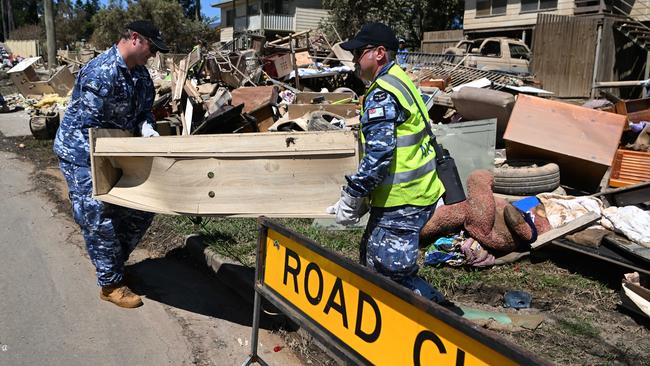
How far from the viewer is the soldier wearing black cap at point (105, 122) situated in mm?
3758

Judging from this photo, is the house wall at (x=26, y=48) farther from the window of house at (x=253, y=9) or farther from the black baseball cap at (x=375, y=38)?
the black baseball cap at (x=375, y=38)

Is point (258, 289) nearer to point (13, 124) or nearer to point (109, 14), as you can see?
point (13, 124)

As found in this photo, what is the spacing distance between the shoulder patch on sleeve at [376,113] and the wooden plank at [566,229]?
2625mm

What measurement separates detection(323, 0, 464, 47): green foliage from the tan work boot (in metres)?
26.3

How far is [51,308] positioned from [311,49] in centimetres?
1362

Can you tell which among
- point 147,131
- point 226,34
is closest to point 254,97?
point 147,131

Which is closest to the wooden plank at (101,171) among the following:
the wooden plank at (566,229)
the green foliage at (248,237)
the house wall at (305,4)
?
the green foliage at (248,237)

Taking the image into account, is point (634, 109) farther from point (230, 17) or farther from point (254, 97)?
point (230, 17)

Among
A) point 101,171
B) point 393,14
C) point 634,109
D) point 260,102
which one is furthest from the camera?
point 393,14

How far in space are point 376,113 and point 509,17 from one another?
25283 millimetres

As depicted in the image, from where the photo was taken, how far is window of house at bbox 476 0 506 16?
84.2 feet

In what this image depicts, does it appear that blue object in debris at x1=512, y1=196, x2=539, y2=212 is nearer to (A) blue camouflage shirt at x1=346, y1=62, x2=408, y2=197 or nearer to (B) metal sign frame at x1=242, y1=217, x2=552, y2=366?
(A) blue camouflage shirt at x1=346, y1=62, x2=408, y2=197

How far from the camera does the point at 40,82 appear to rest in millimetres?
17594

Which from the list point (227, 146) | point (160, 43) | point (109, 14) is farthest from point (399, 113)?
point (109, 14)
